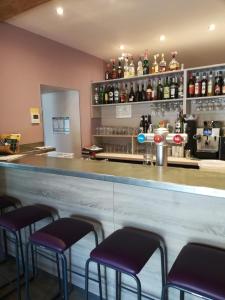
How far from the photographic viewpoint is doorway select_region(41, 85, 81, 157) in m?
3.91

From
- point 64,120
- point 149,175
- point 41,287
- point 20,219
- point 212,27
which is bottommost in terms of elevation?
point 41,287

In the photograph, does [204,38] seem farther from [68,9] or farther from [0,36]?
[0,36]

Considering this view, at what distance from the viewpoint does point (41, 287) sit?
6.31 ft

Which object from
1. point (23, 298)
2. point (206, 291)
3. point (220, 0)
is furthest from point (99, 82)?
point (206, 291)

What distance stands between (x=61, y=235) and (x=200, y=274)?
807 mm

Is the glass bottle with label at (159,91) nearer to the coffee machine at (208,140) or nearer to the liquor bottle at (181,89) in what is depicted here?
the liquor bottle at (181,89)

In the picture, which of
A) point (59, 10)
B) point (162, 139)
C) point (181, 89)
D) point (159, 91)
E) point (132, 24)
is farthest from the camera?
point (159, 91)

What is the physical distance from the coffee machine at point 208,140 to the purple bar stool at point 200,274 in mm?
2023

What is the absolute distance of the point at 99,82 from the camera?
401 centimetres

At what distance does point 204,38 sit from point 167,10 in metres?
1.04

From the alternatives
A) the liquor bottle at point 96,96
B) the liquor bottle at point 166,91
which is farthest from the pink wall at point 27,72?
the liquor bottle at point 166,91

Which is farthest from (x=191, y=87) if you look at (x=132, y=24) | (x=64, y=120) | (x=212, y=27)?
(x=64, y=120)

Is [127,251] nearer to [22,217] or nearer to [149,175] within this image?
[149,175]

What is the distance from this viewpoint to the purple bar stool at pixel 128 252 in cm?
111
